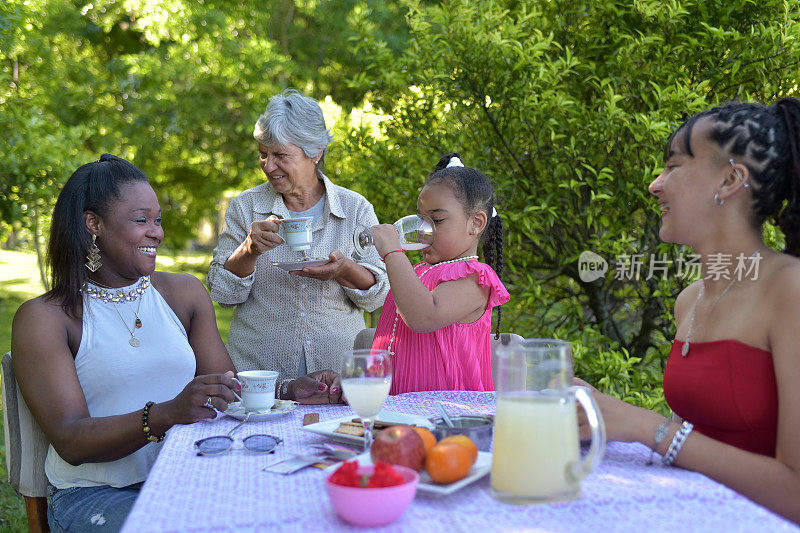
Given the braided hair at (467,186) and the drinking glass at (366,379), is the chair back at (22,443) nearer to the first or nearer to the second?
the drinking glass at (366,379)

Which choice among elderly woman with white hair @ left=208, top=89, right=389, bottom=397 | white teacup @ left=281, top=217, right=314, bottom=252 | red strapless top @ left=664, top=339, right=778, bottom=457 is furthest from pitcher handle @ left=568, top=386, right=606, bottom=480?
elderly woman with white hair @ left=208, top=89, right=389, bottom=397

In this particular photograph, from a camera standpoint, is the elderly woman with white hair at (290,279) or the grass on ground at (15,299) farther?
the grass on ground at (15,299)

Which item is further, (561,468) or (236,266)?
(236,266)

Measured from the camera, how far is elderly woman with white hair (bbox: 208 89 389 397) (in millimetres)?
3293

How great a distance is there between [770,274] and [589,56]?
9.55 ft

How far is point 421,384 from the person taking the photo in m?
2.71

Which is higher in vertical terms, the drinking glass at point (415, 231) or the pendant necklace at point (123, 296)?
the drinking glass at point (415, 231)

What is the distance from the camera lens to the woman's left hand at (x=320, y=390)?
92.8 inches

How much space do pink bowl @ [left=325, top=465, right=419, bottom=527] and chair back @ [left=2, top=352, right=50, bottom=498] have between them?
1509mm

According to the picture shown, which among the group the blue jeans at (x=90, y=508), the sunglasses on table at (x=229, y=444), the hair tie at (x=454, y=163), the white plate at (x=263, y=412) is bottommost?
the blue jeans at (x=90, y=508)

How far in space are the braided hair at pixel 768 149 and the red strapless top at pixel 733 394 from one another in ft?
1.30

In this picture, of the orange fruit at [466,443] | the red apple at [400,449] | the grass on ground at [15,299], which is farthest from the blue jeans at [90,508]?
the grass on ground at [15,299]

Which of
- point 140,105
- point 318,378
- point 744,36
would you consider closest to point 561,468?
point 318,378

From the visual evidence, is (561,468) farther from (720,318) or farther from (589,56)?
(589,56)
